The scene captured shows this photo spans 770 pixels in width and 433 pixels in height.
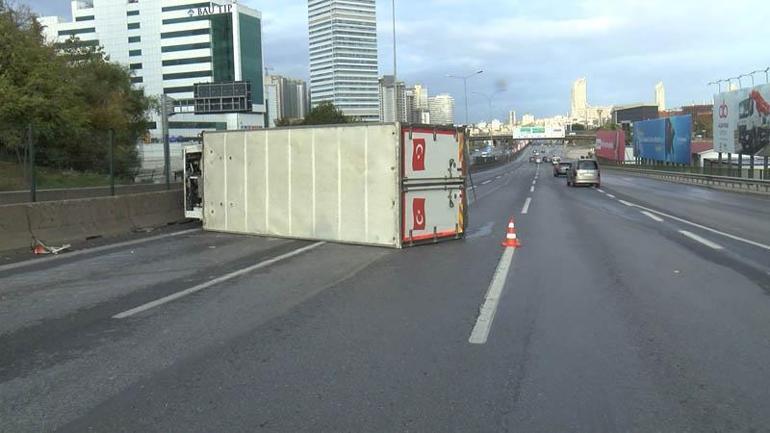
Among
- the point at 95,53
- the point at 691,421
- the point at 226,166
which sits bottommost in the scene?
the point at 691,421

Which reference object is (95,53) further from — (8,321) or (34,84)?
(8,321)

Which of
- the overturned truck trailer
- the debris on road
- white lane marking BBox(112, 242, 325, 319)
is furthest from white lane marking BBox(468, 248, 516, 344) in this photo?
the debris on road

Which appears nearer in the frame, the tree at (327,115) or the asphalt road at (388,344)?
the asphalt road at (388,344)

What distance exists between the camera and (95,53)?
58.6 m

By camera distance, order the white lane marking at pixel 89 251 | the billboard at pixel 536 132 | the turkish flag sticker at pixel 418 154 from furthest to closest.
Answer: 1. the billboard at pixel 536 132
2. the turkish flag sticker at pixel 418 154
3. the white lane marking at pixel 89 251

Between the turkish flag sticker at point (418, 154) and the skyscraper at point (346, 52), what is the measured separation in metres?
54.3

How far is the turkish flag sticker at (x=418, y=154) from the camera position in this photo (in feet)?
41.3

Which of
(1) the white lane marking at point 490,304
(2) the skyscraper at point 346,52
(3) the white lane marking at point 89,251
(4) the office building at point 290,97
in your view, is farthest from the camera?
(4) the office building at point 290,97

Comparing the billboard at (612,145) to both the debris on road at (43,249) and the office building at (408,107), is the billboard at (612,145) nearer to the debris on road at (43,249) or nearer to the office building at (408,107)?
the office building at (408,107)

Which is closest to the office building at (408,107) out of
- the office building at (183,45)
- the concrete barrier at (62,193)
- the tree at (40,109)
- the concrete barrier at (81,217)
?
the office building at (183,45)

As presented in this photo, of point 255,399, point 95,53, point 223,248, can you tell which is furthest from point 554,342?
point 95,53

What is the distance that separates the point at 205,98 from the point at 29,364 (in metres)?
49.9

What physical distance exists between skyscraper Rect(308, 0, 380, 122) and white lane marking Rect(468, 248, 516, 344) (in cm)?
5738

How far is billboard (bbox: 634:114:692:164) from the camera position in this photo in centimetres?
5306
